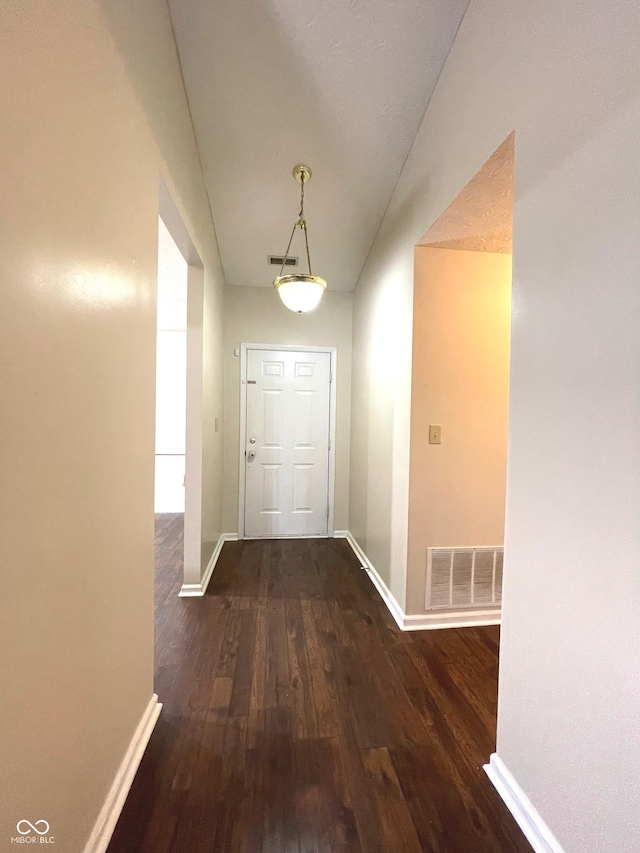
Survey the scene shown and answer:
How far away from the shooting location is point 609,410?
0.79 metres

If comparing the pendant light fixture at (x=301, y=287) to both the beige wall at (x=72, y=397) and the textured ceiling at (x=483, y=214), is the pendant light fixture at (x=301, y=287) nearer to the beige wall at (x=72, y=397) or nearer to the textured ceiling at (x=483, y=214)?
the textured ceiling at (x=483, y=214)

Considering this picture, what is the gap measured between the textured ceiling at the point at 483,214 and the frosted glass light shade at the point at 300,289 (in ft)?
2.12

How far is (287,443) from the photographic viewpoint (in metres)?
3.51

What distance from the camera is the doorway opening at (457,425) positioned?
1.95 m

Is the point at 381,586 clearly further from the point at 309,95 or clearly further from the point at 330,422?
the point at 309,95

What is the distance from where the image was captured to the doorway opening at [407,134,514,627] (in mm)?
1948

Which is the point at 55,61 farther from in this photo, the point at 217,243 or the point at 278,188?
the point at 217,243

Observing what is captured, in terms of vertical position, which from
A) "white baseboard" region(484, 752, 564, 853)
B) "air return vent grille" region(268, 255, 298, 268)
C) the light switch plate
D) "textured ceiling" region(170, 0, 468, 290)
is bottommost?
"white baseboard" region(484, 752, 564, 853)

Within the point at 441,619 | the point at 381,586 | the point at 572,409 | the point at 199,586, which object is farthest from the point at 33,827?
the point at 381,586

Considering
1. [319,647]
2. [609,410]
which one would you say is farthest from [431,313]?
[319,647]

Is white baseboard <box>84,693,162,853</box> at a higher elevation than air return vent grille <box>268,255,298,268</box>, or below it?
below

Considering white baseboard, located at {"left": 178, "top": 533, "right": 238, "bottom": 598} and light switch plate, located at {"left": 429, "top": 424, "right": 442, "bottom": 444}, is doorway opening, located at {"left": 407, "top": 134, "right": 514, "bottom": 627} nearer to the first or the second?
light switch plate, located at {"left": 429, "top": 424, "right": 442, "bottom": 444}

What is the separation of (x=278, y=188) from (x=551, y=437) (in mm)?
2299

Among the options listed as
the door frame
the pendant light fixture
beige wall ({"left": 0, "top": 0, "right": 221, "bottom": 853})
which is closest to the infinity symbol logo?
beige wall ({"left": 0, "top": 0, "right": 221, "bottom": 853})
